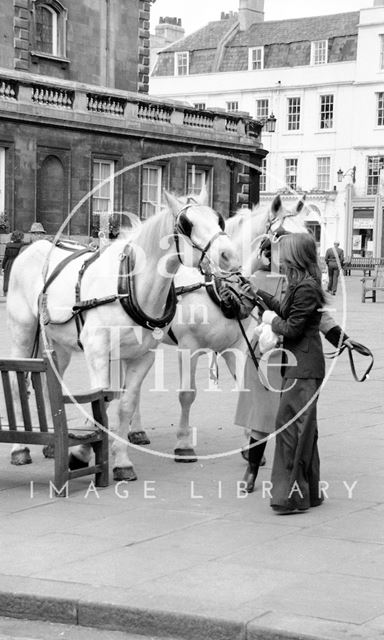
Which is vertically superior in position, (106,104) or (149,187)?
(106,104)

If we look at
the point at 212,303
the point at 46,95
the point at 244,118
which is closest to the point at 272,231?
the point at 212,303

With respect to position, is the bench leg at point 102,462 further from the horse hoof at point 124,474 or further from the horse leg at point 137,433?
the horse leg at point 137,433

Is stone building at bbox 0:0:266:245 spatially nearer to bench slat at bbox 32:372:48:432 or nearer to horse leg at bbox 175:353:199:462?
horse leg at bbox 175:353:199:462

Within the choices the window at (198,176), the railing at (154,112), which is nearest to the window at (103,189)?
the railing at (154,112)

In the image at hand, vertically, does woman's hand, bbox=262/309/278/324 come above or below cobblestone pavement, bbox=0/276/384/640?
above

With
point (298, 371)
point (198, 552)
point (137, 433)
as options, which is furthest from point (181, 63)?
point (198, 552)

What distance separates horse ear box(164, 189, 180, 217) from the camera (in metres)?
8.10

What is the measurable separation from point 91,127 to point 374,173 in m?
34.4

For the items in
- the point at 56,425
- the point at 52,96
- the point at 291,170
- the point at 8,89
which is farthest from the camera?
the point at 291,170

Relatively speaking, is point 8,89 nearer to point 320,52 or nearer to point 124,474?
point 124,474

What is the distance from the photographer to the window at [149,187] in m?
35.7

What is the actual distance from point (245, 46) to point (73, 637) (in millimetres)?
69359

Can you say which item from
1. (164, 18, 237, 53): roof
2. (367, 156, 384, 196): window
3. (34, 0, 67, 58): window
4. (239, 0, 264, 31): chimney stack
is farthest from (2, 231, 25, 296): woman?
(239, 0, 264, 31): chimney stack

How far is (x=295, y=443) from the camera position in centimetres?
733
